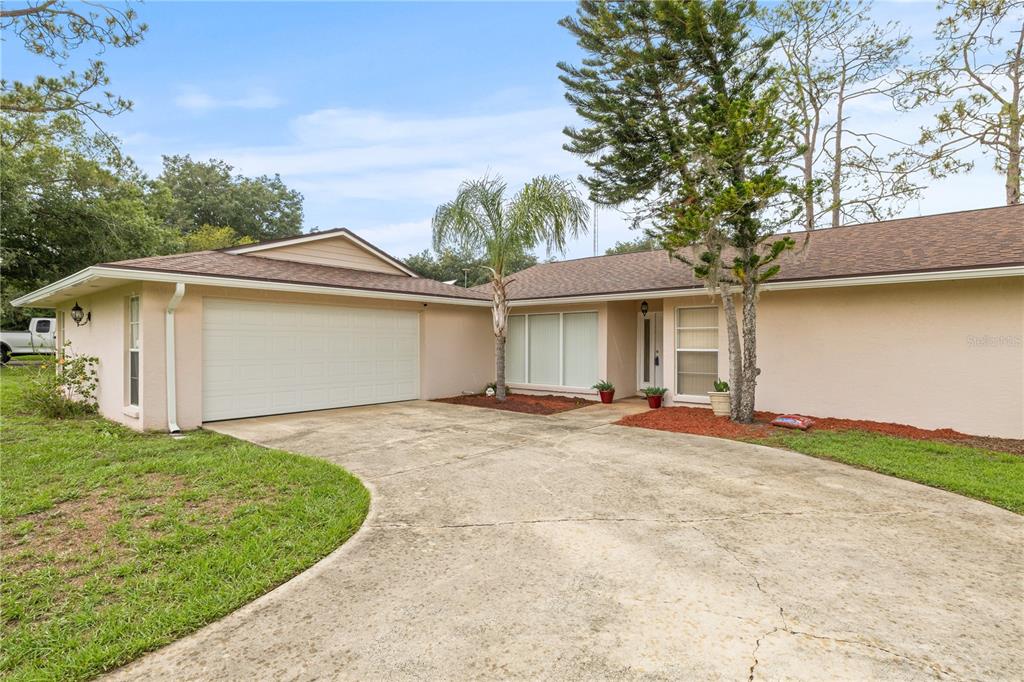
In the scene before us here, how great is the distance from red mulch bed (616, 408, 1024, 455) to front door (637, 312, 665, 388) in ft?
8.94

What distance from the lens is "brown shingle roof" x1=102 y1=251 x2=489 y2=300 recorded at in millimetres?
7826

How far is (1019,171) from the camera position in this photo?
1241 cm

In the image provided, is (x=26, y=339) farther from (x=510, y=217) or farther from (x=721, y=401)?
(x=721, y=401)

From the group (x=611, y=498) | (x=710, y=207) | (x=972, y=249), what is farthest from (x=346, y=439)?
(x=972, y=249)

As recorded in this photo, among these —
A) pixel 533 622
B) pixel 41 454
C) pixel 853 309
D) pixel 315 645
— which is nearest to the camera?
pixel 315 645

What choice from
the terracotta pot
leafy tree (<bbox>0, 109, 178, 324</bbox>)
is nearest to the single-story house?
the terracotta pot

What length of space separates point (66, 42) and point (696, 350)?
41.6 feet

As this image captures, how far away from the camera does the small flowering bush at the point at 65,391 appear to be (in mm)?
8680

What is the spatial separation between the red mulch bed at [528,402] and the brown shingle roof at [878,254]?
2.49m

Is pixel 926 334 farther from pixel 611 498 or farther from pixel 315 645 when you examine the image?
pixel 315 645

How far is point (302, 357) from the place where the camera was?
947 centimetres

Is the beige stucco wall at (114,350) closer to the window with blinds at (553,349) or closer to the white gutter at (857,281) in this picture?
the window with blinds at (553,349)

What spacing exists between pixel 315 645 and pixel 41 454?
5.89 metres

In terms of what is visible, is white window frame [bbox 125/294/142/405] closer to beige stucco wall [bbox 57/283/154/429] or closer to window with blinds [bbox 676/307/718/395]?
beige stucco wall [bbox 57/283/154/429]
